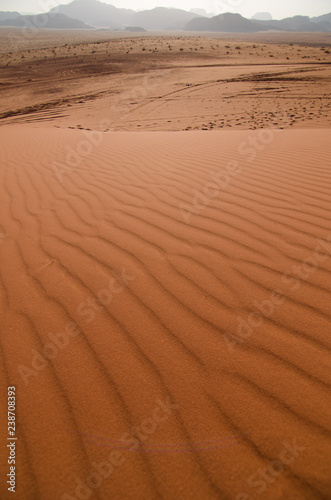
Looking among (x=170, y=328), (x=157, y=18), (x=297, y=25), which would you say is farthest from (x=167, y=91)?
(x=157, y=18)

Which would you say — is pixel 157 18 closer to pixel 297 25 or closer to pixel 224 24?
pixel 297 25

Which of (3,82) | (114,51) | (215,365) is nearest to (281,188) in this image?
(215,365)

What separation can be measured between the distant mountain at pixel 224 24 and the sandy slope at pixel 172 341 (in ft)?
446

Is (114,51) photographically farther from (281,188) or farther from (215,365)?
(215,365)

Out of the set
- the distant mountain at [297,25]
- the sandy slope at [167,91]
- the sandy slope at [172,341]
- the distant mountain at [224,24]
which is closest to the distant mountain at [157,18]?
the distant mountain at [297,25]

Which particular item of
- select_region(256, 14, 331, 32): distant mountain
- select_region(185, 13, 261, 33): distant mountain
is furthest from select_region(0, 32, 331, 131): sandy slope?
select_region(256, 14, 331, 32): distant mountain

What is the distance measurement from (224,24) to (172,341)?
147 metres

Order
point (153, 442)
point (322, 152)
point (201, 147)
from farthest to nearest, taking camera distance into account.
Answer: point (201, 147)
point (322, 152)
point (153, 442)

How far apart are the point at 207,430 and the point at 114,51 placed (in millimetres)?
28494

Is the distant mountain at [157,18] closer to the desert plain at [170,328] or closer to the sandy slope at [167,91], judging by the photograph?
the sandy slope at [167,91]

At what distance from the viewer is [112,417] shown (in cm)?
120

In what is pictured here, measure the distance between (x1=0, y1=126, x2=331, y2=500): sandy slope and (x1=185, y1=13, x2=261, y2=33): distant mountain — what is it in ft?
446

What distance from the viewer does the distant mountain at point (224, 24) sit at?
110m

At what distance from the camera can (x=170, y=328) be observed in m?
1.56
